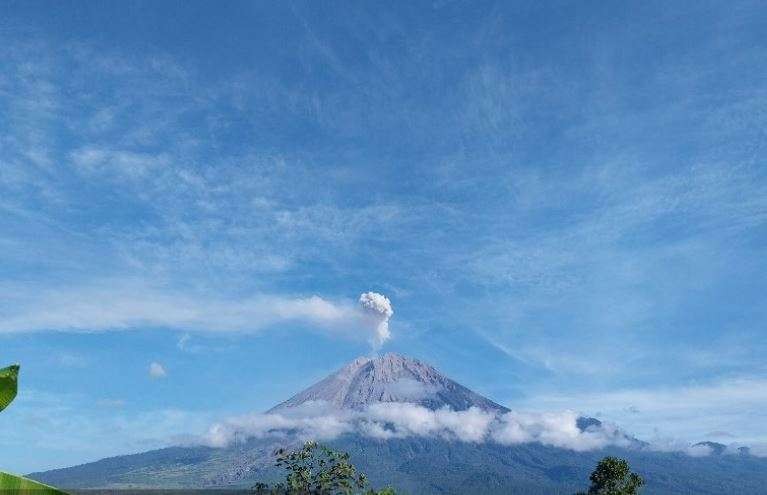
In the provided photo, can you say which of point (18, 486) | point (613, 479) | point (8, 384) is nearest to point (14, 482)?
point (18, 486)

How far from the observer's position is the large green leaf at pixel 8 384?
541cm

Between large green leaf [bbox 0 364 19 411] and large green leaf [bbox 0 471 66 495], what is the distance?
59 cm

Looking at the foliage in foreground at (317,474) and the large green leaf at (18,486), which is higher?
the foliage in foreground at (317,474)

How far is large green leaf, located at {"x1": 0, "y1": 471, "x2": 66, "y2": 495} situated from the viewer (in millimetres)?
5220

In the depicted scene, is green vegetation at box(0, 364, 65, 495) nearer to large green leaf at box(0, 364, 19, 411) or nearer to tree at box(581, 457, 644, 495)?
large green leaf at box(0, 364, 19, 411)

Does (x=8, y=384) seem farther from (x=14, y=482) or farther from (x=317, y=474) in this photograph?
(x=317, y=474)

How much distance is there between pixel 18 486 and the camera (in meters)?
5.25

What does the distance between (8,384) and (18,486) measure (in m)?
0.73

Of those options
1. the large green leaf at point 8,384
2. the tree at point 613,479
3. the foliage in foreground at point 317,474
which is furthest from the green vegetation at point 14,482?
the tree at point 613,479

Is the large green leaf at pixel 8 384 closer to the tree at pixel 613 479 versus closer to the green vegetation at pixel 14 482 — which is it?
the green vegetation at pixel 14 482

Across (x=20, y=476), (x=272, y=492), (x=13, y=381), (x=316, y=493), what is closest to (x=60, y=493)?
(x=20, y=476)

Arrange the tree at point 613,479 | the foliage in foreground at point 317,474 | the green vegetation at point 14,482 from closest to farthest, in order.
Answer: the green vegetation at point 14,482 < the foliage in foreground at point 317,474 < the tree at point 613,479

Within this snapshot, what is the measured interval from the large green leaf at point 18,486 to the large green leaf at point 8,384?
0.59m

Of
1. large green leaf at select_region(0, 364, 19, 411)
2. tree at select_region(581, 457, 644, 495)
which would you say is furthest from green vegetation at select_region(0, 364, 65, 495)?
tree at select_region(581, 457, 644, 495)
